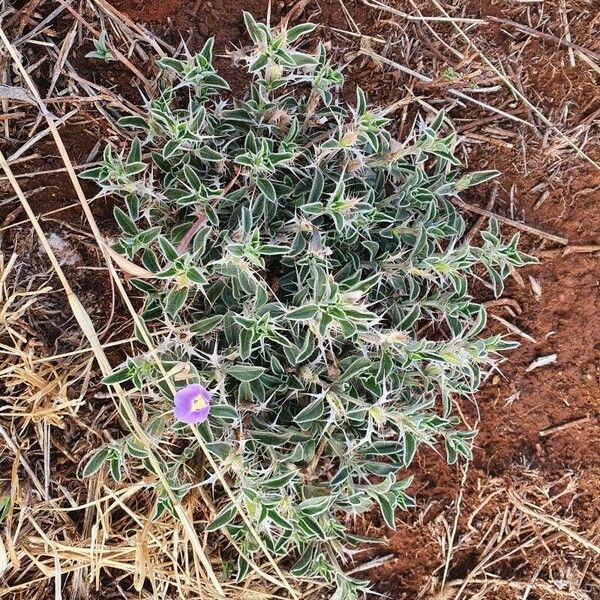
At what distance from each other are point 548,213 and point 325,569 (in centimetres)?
162

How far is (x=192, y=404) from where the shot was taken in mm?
2217

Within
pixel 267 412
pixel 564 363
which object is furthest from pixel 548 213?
pixel 267 412

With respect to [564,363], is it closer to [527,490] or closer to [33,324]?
[527,490]

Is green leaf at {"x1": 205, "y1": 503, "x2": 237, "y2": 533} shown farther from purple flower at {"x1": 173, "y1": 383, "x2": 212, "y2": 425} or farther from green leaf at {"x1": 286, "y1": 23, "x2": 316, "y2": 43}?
green leaf at {"x1": 286, "y1": 23, "x2": 316, "y2": 43}

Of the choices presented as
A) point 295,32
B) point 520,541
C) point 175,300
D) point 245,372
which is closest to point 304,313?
point 245,372

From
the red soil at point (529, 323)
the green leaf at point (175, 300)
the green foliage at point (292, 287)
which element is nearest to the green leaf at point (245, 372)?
the green foliage at point (292, 287)

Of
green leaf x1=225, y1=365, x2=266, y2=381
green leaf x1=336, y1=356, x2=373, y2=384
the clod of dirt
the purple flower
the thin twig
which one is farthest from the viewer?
the thin twig

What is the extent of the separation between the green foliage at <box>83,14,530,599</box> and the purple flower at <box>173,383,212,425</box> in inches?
3.0

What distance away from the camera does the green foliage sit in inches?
92.5

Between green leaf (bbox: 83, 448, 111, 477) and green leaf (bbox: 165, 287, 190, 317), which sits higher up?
green leaf (bbox: 165, 287, 190, 317)

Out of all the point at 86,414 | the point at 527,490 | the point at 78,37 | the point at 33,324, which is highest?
the point at 78,37

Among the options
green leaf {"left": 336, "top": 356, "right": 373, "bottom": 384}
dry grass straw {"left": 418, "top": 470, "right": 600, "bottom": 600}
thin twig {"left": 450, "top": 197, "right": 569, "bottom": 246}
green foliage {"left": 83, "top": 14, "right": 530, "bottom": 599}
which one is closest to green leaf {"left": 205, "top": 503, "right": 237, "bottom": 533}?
green foliage {"left": 83, "top": 14, "right": 530, "bottom": 599}

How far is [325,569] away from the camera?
2.63m

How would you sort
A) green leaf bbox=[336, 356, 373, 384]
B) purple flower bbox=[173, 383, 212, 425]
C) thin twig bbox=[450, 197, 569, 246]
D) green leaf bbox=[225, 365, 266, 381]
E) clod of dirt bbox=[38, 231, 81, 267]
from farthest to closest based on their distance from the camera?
thin twig bbox=[450, 197, 569, 246] → clod of dirt bbox=[38, 231, 81, 267] → green leaf bbox=[336, 356, 373, 384] → green leaf bbox=[225, 365, 266, 381] → purple flower bbox=[173, 383, 212, 425]
